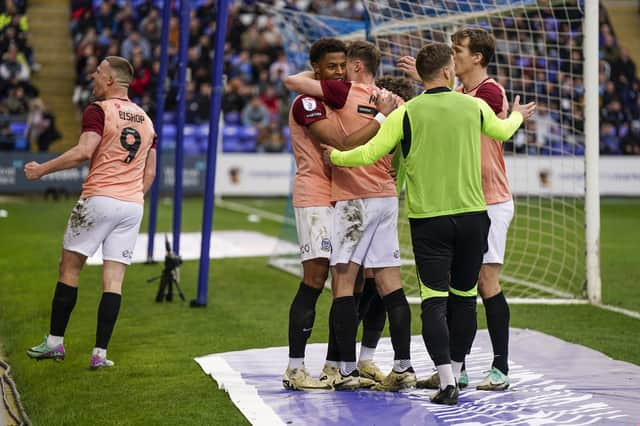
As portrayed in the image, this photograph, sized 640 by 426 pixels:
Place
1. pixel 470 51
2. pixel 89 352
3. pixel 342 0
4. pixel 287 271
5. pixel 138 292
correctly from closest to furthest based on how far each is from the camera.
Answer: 1. pixel 470 51
2. pixel 89 352
3. pixel 138 292
4. pixel 287 271
5. pixel 342 0

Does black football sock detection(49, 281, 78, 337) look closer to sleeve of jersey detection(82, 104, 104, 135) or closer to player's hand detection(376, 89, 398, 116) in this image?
sleeve of jersey detection(82, 104, 104, 135)

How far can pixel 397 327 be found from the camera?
19.9 ft

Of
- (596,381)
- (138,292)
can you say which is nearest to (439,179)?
(596,381)

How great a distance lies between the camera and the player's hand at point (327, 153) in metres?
5.87

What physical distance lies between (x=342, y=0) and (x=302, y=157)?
25.3 m

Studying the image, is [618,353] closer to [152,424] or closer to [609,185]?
[152,424]

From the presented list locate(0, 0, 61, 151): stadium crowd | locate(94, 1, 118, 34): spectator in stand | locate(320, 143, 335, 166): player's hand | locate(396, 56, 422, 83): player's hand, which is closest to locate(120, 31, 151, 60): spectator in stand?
locate(94, 1, 118, 34): spectator in stand

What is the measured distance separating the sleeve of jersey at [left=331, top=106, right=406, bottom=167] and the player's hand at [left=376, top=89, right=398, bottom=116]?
27 cm

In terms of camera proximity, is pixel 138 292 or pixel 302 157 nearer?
pixel 302 157

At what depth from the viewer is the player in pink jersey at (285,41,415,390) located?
234 inches

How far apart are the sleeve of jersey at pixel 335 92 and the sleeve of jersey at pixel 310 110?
56 mm

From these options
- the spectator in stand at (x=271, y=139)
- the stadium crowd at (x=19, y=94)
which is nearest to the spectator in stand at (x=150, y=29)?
the stadium crowd at (x=19, y=94)

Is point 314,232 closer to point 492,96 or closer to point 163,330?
point 492,96

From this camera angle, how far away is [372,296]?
6.51 metres
